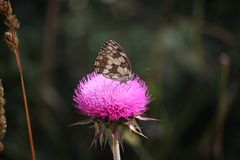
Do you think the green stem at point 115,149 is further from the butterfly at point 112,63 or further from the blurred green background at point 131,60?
the blurred green background at point 131,60

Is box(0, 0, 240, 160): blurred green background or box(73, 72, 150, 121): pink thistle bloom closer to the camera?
box(73, 72, 150, 121): pink thistle bloom

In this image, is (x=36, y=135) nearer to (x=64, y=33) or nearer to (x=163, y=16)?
(x=64, y=33)

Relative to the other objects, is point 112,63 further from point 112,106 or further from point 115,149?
point 115,149

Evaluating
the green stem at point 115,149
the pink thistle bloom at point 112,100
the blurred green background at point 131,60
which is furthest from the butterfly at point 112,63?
the blurred green background at point 131,60

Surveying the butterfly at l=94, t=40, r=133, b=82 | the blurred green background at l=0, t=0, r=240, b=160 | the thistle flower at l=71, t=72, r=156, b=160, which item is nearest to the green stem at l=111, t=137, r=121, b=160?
the thistle flower at l=71, t=72, r=156, b=160

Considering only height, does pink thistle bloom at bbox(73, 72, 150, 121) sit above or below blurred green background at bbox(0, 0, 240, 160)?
below

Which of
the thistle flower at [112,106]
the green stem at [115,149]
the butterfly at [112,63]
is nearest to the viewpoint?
the green stem at [115,149]

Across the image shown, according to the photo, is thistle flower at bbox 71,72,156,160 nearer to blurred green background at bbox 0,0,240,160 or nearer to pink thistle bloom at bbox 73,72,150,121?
pink thistle bloom at bbox 73,72,150,121
